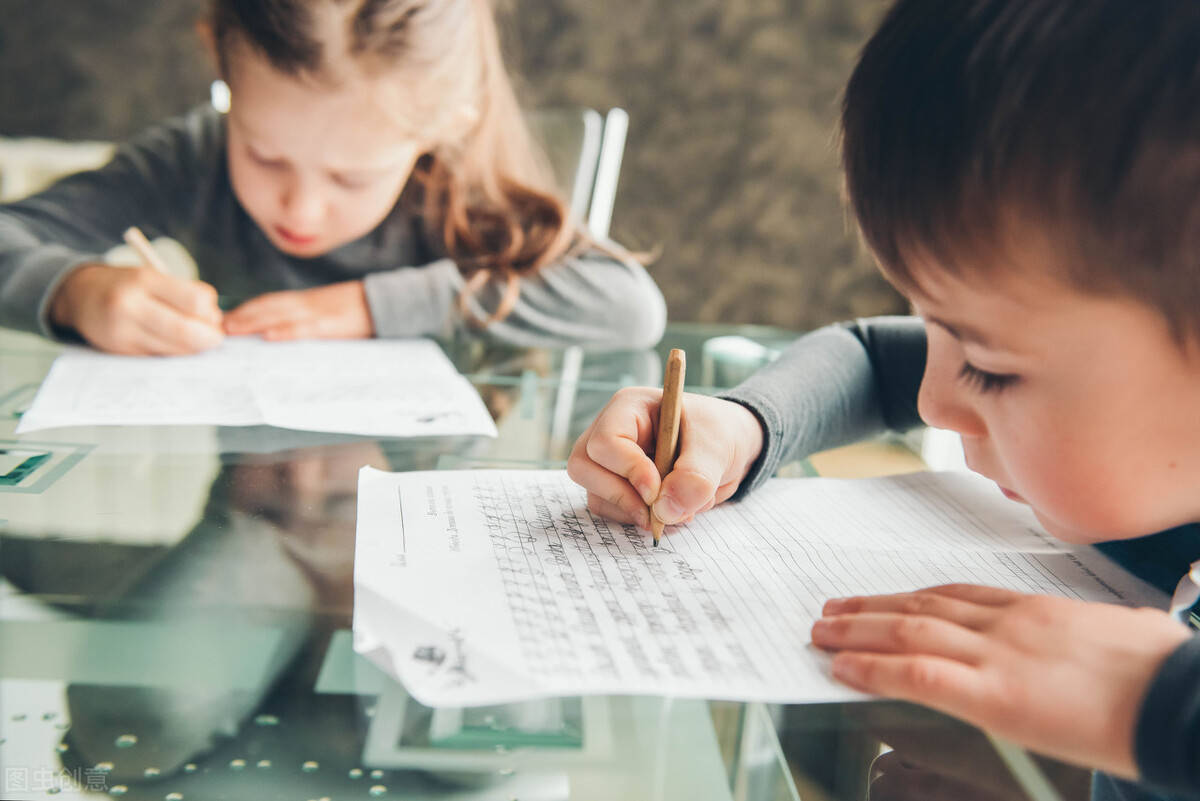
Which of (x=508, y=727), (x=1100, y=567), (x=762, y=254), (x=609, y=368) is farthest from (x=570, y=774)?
(x=762, y=254)

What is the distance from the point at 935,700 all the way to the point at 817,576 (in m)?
0.10

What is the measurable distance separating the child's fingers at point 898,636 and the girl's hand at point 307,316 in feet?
1.95

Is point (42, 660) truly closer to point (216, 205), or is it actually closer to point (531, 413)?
point (531, 413)

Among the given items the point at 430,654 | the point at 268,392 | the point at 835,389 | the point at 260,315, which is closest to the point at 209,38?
the point at 260,315

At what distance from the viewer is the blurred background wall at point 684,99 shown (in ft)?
4.10

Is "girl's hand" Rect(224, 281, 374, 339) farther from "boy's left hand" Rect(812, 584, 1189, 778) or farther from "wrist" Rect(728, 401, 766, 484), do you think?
"boy's left hand" Rect(812, 584, 1189, 778)

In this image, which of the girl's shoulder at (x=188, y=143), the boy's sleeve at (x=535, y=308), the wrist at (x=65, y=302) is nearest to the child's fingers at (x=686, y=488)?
the boy's sleeve at (x=535, y=308)

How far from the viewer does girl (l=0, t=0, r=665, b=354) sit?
0.82 m

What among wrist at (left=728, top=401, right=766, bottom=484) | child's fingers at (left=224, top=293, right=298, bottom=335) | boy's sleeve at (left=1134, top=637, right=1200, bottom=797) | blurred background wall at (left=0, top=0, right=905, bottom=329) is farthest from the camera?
blurred background wall at (left=0, top=0, right=905, bottom=329)

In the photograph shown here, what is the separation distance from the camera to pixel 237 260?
105 centimetres

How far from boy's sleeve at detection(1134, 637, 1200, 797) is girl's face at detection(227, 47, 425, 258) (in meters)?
0.85

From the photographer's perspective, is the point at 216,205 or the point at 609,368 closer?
the point at 609,368

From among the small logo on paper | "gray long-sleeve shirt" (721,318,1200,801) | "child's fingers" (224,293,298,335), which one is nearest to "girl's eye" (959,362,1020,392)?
"gray long-sleeve shirt" (721,318,1200,801)

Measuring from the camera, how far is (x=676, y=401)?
0.41 metres
